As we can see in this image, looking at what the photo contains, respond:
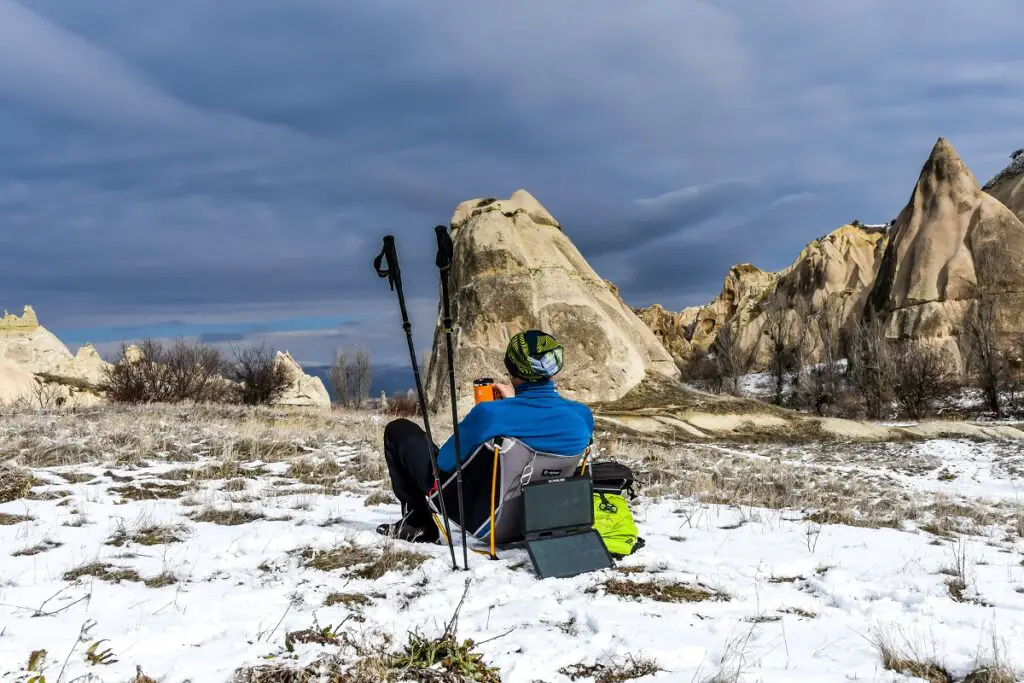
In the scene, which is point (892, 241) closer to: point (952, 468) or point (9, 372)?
point (952, 468)

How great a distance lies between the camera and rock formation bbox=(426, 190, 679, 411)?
29.2 metres

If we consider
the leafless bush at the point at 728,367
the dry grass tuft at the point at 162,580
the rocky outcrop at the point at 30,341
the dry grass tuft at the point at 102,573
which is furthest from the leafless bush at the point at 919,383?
the rocky outcrop at the point at 30,341

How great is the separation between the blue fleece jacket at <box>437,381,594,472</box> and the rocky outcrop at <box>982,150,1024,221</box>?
6468 cm

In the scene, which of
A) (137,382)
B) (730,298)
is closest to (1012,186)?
(730,298)

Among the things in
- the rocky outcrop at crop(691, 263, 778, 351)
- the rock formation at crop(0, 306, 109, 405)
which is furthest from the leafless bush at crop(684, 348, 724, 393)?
the rock formation at crop(0, 306, 109, 405)

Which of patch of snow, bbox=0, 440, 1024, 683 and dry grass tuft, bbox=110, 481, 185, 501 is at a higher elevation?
dry grass tuft, bbox=110, 481, 185, 501

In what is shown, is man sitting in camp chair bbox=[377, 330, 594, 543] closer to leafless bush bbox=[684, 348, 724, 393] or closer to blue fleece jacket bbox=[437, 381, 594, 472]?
blue fleece jacket bbox=[437, 381, 594, 472]

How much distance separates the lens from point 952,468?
52.4 feet

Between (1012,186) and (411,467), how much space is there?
2883 inches

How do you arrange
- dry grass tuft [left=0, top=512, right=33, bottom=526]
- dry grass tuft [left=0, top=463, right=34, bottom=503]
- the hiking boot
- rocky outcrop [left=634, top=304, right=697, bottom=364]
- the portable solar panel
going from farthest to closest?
rocky outcrop [left=634, top=304, right=697, bottom=364] < dry grass tuft [left=0, top=463, right=34, bottom=503] < dry grass tuft [left=0, top=512, right=33, bottom=526] < the hiking boot < the portable solar panel

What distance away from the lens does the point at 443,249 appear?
159 inches

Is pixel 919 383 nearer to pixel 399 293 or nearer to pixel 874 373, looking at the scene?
pixel 874 373

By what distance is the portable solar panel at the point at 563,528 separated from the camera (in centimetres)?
418

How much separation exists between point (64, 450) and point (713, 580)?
27.1ft
